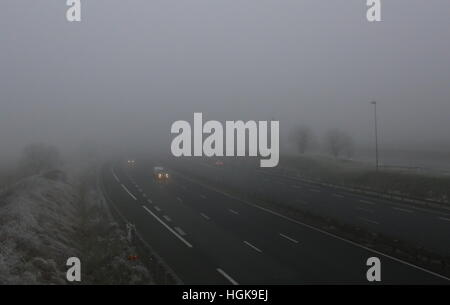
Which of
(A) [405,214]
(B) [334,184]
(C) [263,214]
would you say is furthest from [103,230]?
(B) [334,184]

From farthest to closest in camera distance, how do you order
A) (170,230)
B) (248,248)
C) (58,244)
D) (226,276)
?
(170,230) → (248,248) → (58,244) → (226,276)

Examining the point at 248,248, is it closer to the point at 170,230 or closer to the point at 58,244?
the point at 170,230

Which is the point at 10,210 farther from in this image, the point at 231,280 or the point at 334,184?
the point at 334,184

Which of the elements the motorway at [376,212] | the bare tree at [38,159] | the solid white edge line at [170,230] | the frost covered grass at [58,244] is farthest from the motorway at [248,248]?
the bare tree at [38,159]

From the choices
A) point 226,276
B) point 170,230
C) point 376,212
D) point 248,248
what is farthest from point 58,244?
point 376,212

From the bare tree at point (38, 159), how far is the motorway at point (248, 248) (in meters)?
48.5

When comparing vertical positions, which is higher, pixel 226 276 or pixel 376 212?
pixel 226 276

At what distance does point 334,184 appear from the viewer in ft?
138

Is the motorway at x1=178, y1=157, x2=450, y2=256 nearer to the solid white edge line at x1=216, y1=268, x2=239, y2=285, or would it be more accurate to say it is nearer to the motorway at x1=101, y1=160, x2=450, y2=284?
the motorway at x1=101, y1=160, x2=450, y2=284

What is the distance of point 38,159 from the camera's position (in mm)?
74562

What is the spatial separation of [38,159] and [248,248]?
6841 cm

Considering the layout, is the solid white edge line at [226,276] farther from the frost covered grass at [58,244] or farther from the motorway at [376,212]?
the motorway at [376,212]

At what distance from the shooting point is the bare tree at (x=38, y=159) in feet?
236
